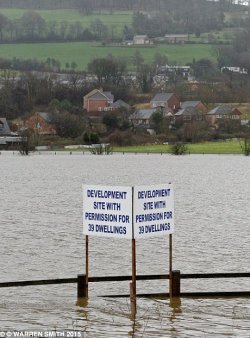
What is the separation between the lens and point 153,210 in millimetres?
18469

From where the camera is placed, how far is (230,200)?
61.8 m

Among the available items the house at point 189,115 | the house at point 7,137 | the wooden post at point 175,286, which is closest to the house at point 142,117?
the house at point 189,115

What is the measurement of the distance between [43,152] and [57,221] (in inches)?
4437

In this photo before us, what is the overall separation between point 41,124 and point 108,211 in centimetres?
15719

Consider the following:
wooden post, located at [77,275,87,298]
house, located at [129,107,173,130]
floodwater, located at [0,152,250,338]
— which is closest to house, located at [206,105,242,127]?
house, located at [129,107,173,130]

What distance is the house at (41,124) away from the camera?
17288 cm

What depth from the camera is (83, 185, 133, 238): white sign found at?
18156mm

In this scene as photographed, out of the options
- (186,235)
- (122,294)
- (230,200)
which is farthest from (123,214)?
(230,200)

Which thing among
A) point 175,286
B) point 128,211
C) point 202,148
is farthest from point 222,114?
point 128,211

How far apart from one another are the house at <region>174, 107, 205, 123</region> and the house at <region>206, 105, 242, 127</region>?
1638 mm

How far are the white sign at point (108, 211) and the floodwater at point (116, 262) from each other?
60.2 inches

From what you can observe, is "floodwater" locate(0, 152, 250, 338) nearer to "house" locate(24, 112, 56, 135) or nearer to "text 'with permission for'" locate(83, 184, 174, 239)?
"text 'with permission for'" locate(83, 184, 174, 239)

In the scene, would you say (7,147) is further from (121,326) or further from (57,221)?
(121,326)

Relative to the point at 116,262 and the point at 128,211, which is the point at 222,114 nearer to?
the point at 116,262
